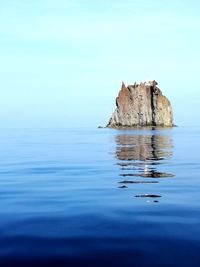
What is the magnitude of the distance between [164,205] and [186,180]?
8.01m

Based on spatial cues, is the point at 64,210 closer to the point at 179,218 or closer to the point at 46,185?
the point at 179,218

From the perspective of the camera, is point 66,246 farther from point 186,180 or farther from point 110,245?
point 186,180

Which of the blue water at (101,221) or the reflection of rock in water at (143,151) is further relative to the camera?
the reflection of rock in water at (143,151)

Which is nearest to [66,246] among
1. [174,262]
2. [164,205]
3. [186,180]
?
[174,262]

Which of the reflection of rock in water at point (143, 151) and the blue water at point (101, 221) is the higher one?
the blue water at point (101, 221)

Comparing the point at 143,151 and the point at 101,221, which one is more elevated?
the point at 101,221

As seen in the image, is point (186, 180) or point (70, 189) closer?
point (70, 189)

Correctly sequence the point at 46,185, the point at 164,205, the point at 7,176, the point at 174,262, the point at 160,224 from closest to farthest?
the point at 174,262, the point at 160,224, the point at 164,205, the point at 46,185, the point at 7,176

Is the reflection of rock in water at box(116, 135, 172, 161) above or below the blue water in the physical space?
below

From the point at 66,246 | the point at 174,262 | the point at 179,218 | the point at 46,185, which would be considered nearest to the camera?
the point at 174,262

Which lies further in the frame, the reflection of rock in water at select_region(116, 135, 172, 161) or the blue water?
the reflection of rock in water at select_region(116, 135, 172, 161)

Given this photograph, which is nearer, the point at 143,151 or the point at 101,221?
the point at 101,221

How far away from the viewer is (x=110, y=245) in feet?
32.4

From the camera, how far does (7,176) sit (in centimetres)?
2606
